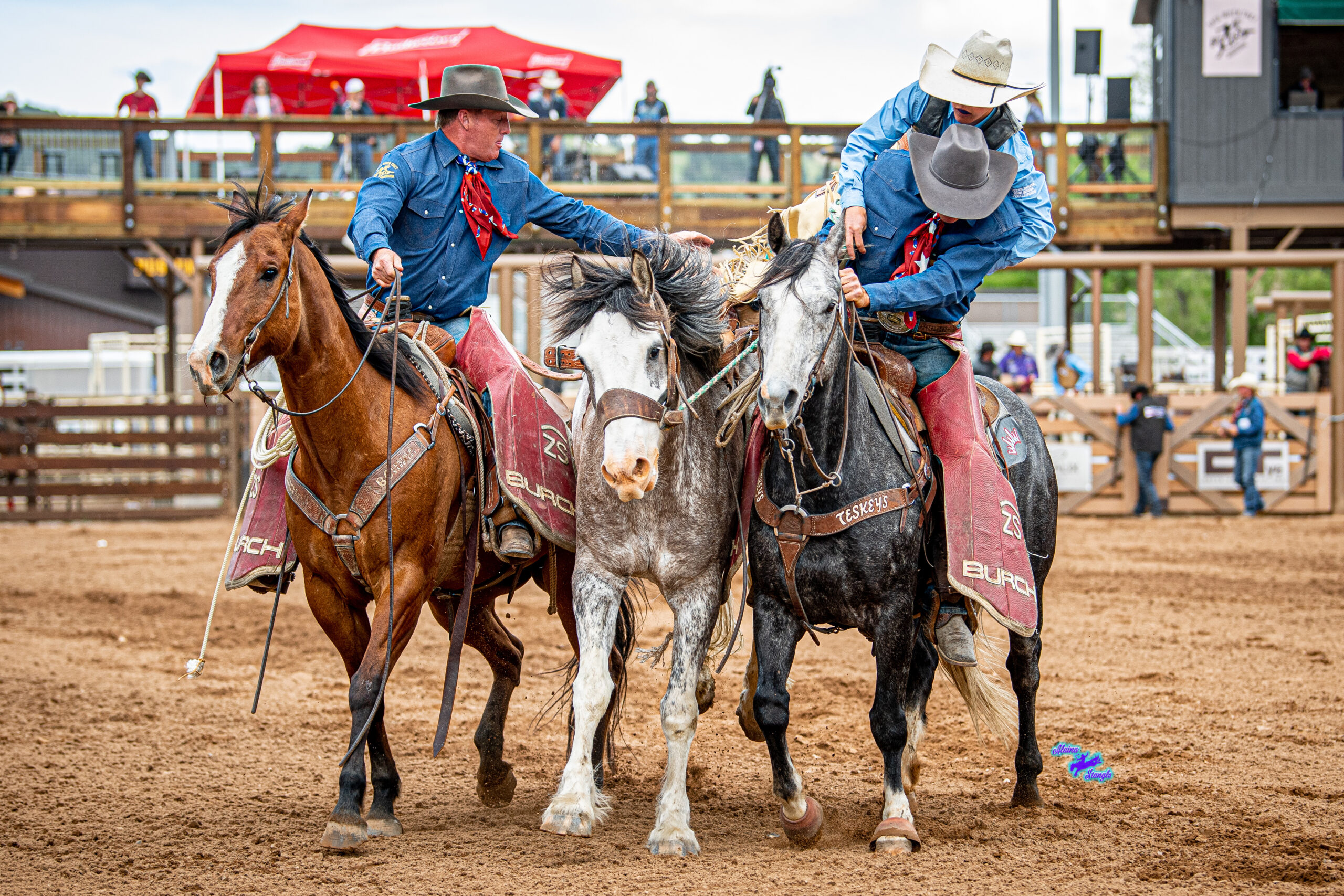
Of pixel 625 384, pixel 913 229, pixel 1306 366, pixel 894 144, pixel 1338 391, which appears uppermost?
pixel 894 144

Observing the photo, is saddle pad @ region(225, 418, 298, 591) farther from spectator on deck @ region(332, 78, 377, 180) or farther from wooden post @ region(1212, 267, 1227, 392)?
wooden post @ region(1212, 267, 1227, 392)

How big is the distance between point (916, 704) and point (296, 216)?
295 cm

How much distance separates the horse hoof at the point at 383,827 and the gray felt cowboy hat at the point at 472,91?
2.71m

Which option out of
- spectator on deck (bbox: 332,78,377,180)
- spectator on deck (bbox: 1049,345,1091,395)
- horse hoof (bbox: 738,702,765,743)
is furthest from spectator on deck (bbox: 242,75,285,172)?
horse hoof (bbox: 738,702,765,743)

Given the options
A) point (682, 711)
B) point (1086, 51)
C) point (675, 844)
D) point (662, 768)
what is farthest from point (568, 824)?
point (1086, 51)

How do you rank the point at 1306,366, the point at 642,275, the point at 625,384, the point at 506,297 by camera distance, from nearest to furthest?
the point at 625,384
the point at 642,275
the point at 506,297
the point at 1306,366

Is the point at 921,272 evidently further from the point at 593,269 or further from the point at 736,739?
the point at 736,739

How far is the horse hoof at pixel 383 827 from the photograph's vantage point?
13.7 ft

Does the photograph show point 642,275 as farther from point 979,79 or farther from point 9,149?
point 9,149

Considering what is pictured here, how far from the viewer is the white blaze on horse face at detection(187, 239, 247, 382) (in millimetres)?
3564

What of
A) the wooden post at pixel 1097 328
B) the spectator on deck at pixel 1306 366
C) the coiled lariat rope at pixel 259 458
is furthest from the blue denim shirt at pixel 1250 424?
the coiled lariat rope at pixel 259 458

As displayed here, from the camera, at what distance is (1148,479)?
49.1ft

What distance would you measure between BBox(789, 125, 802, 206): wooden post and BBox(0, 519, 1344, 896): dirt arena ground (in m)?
8.13

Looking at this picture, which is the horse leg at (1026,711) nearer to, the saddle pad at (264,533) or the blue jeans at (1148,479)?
the saddle pad at (264,533)
